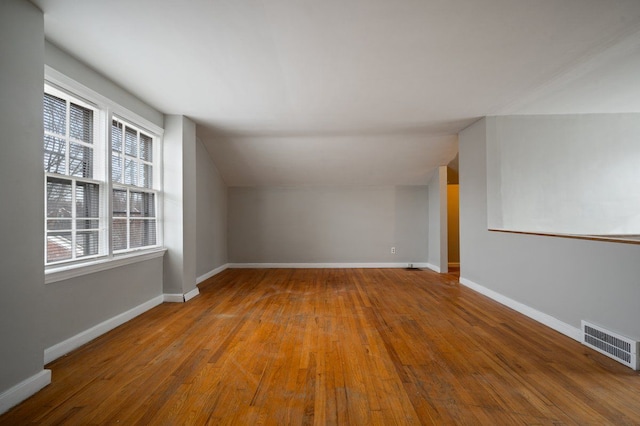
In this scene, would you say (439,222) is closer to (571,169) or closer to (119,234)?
(571,169)

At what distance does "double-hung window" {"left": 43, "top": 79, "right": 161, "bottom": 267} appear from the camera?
257cm

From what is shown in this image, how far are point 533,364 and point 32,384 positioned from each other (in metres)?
3.57

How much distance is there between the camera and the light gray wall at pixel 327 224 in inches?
277

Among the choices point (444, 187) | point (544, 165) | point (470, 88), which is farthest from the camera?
point (444, 187)

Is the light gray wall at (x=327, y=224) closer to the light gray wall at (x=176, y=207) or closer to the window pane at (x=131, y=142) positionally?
the light gray wall at (x=176, y=207)

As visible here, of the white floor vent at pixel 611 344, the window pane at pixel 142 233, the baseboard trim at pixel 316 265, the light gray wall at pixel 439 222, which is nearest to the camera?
the white floor vent at pixel 611 344

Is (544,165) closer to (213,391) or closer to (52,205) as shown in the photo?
(213,391)

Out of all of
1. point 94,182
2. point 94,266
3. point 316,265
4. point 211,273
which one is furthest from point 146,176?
point 316,265

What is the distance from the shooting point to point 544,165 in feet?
14.6

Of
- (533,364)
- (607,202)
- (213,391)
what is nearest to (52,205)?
(213,391)

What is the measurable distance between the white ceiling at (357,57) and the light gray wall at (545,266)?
1089mm

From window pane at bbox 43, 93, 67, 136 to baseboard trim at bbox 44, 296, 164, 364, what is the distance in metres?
1.80

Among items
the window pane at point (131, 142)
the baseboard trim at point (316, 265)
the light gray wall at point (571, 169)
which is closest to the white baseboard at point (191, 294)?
the window pane at point (131, 142)

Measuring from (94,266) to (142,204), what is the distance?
1.18 m
